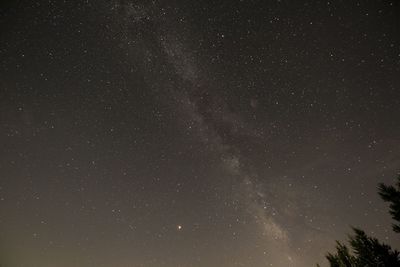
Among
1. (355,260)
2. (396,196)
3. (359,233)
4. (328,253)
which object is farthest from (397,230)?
(328,253)

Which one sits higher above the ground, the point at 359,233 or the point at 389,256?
the point at 359,233

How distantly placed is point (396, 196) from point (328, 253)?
6441 mm

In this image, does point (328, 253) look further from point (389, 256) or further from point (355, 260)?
point (389, 256)

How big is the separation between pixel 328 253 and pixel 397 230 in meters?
5.61

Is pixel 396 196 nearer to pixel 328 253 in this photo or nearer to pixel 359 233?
pixel 359 233

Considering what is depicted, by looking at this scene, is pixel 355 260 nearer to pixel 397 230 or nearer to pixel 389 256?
pixel 389 256

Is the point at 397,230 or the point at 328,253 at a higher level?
the point at 328,253

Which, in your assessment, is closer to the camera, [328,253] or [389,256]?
[389,256]

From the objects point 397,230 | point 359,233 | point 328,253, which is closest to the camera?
point 397,230

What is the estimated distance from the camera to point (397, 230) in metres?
12.7

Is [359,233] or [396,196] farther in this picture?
[359,233]

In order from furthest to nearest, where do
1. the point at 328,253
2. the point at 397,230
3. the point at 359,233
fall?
the point at 328,253
the point at 359,233
the point at 397,230

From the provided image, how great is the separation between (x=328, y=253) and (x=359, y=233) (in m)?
3.16

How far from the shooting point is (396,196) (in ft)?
42.8
